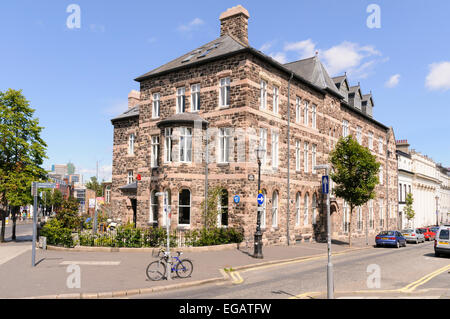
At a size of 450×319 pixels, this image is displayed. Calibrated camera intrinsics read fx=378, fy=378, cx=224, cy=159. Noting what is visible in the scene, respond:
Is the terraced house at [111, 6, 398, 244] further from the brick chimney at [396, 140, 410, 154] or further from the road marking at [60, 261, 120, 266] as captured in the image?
the brick chimney at [396, 140, 410, 154]

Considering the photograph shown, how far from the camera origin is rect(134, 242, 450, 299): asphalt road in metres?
11.1

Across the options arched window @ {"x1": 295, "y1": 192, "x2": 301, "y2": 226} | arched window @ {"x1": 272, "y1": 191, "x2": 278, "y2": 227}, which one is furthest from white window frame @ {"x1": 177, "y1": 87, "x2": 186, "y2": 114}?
arched window @ {"x1": 295, "y1": 192, "x2": 301, "y2": 226}

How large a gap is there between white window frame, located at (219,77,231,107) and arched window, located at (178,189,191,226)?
20.5ft

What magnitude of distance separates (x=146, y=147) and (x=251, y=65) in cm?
1040

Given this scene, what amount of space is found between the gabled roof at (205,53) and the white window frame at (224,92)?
1726mm

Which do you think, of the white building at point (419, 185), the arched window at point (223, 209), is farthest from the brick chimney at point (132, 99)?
the white building at point (419, 185)

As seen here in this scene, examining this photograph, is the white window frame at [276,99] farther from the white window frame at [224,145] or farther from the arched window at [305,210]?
the arched window at [305,210]

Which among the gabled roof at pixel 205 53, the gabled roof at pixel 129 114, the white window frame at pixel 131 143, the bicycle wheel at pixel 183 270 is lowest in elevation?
the bicycle wheel at pixel 183 270

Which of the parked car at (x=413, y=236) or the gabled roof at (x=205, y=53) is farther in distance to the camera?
the parked car at (x=413, y=236)

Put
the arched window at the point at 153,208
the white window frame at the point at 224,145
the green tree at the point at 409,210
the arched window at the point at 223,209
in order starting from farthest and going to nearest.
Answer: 1. the green tree at the point at 409,210
2. the arched window at the point at 153,208
3. the white window frame at the point at 224,145
4. the arched window at the point at 223,209

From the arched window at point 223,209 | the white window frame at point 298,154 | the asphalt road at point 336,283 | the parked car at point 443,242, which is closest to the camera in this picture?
the asphalt road at point 336,283

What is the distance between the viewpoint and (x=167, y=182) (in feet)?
80.2

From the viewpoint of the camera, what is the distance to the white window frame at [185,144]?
81.4 feet
